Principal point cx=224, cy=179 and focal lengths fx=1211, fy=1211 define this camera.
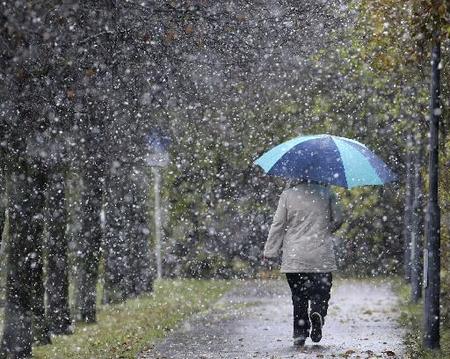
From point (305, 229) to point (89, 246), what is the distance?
6199 millimetres

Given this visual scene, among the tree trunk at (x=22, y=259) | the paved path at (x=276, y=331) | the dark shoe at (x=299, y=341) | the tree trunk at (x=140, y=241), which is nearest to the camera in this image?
the paved path at (x=276, y=331)

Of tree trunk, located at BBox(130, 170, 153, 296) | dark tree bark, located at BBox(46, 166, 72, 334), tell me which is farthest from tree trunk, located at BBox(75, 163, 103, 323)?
tree trunk, located at BBox(130, 170, 153, 296)

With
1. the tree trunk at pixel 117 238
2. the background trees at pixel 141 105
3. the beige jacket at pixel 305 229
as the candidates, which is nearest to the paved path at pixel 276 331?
the beige jacket at pixel 305 229

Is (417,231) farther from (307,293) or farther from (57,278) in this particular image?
(307,293)

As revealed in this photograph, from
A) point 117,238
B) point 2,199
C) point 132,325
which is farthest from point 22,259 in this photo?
point 117,238

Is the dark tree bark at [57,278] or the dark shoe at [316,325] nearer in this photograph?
the dark shoe at [316,325]

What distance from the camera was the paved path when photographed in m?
12.2

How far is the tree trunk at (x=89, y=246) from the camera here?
56.3 ft

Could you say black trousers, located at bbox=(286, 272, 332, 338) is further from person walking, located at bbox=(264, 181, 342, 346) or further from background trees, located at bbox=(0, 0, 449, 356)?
background trees, located at bbox=(0, 0, 449, 356)

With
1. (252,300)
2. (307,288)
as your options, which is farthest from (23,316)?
(252,300)

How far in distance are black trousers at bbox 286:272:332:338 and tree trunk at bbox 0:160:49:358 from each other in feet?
9.42

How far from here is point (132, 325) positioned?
1611 cm

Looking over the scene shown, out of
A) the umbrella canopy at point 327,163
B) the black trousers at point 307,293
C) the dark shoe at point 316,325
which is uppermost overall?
the umbrella canopy at point 327,163

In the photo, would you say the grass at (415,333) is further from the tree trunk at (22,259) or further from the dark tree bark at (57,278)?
→ the dark tree bark at (57,278)
